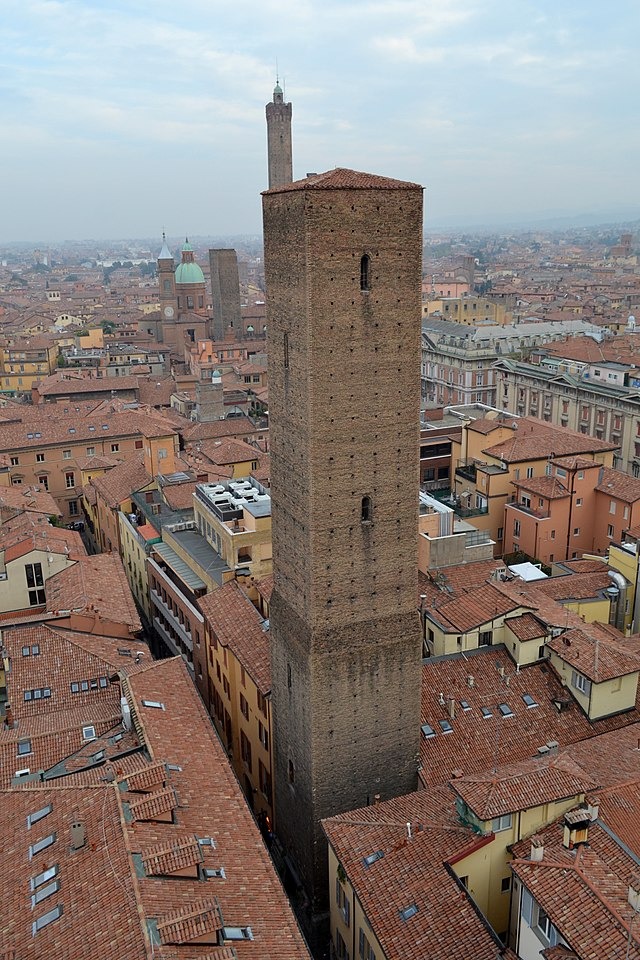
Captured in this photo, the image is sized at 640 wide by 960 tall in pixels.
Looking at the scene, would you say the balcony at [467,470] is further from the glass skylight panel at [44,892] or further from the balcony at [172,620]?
the glass skylight panel at [44,892]

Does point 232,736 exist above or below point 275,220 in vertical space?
below

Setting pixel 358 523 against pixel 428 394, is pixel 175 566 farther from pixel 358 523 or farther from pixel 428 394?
pixel 428 394

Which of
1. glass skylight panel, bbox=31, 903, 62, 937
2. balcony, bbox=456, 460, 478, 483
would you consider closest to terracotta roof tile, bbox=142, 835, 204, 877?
glass skylight panel, bbox=31, 903, 62, 937

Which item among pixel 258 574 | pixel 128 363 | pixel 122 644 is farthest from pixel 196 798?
pixel 128 363

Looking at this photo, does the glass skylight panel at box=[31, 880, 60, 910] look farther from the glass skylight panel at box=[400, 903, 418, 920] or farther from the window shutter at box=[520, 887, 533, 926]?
the window shutter at box=[520, 887, 533, 926]

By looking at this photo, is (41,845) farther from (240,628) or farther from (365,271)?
(365,271)
